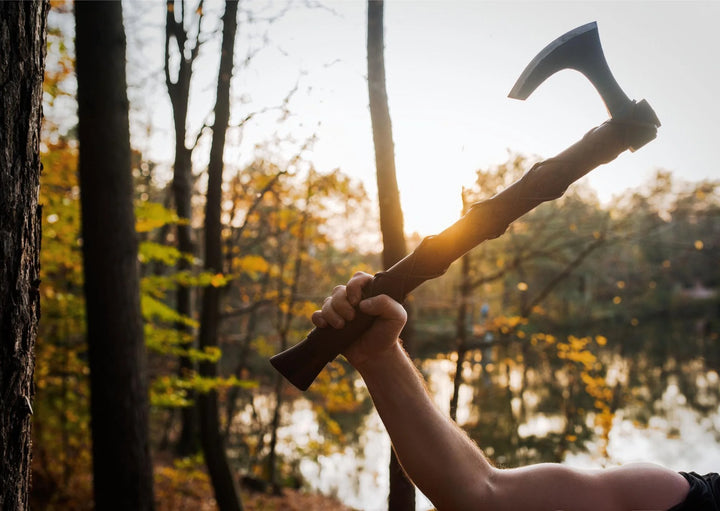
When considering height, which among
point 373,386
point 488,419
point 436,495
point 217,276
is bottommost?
point 488,419

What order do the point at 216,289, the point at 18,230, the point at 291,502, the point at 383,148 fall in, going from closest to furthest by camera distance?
1. the point at 18,230
2. the point at 383,148
3. the point at 216,289
4. the point at 291,502

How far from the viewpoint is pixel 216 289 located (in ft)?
18.7

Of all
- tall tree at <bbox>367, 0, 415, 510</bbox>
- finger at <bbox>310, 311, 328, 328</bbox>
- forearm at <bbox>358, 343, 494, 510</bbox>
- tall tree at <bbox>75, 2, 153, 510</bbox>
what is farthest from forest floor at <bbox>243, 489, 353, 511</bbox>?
finger at <bbox>310, 311, 328, 328</bbox>

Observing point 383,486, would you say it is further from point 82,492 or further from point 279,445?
point 82,492

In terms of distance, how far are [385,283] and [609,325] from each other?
38.0 meters

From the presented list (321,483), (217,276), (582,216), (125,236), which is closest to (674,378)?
(582,216)

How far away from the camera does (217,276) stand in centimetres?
530

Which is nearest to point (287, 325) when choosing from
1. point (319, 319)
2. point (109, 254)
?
point (109, 254)

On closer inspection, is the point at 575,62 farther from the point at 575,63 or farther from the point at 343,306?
the point at 343,306

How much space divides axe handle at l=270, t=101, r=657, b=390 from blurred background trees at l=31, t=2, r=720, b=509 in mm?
3345

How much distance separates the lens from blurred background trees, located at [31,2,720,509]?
19.0 feet

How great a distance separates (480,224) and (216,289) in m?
4.78

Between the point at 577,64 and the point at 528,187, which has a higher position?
the point at 577,64

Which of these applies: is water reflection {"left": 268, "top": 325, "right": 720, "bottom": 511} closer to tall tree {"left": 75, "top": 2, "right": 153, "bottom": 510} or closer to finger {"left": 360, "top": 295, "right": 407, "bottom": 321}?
tall tree {"left": 75, "top": 2, "right": 153, "bottom": 510}
